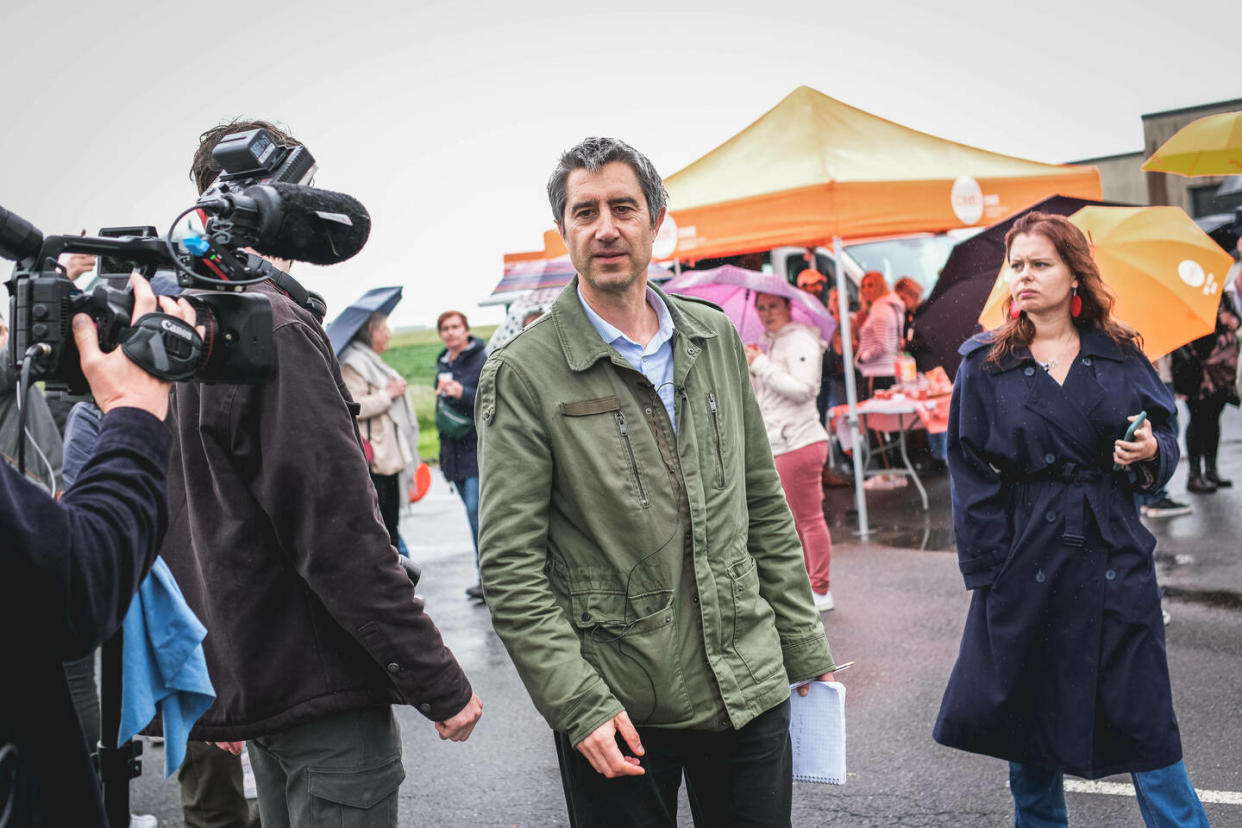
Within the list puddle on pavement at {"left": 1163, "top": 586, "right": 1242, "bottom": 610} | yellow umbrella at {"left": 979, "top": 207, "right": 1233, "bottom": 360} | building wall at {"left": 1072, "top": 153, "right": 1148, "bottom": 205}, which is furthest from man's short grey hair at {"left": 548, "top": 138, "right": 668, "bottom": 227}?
building wall at {"left": 1072, "top": 153, "right": 1148, "bottom": 205}

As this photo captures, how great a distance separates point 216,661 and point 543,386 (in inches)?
35.1

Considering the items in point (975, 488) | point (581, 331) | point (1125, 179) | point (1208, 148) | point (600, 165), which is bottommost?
point (975, 488)

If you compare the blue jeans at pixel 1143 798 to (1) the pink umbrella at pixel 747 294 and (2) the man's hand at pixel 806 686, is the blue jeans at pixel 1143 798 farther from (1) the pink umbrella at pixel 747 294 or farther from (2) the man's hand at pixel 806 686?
(1) the pink umbrella at pixel 747 294

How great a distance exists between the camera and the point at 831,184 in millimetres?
8242

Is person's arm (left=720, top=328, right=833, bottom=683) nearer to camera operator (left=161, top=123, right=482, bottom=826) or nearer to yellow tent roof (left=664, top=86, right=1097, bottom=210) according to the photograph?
camera operator (left=161, top=123, right=482, bottom=826)

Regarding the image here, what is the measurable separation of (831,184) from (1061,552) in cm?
563

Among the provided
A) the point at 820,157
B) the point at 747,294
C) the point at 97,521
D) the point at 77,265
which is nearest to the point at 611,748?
the point at 97,521

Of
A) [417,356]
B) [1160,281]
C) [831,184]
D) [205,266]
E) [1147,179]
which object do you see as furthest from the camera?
[1147,179]

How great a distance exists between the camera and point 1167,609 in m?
5.97

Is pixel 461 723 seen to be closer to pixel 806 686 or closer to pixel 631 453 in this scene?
pixel 631 453

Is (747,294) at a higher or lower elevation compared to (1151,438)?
higher

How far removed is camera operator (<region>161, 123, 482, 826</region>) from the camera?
6.76 feet

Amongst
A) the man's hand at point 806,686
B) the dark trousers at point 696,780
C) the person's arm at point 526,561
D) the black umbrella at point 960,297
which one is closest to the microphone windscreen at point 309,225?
the person's arm at point 526,561

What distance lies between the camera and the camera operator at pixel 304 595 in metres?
2.06
